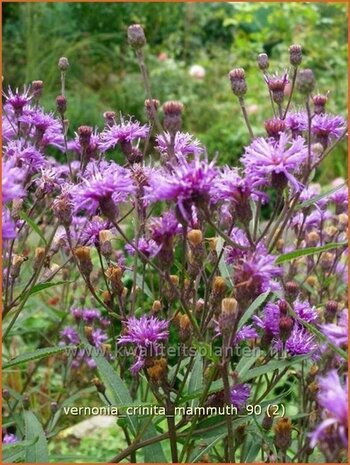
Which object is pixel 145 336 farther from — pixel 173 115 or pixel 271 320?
pixel 173 115

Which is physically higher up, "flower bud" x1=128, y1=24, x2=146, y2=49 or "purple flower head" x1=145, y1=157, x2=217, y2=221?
"flower bud" x1=128, y1=24, x2=146, y2=49

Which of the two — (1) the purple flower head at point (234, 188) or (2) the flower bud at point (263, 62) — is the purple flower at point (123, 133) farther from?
(1) the purple flower head at point (234, 188)

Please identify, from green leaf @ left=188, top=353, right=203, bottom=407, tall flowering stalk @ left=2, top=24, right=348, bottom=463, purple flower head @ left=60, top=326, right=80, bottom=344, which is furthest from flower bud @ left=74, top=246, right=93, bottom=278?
purple flower head @ left=60, top=326, right=80, bottom=344

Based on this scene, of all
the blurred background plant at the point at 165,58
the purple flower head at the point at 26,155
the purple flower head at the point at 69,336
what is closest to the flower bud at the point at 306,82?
the purple flower head at the point at 26,155

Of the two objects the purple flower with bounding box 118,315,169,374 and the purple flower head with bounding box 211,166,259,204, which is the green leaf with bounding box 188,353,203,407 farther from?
the purple flower head with bounding box 211,166,259,204

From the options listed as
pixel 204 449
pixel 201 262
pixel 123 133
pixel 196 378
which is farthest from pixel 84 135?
pixel 204 449

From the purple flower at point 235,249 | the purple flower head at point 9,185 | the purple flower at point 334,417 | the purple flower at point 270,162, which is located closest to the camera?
the purple flower at point 334,417

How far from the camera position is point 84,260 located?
1.11m

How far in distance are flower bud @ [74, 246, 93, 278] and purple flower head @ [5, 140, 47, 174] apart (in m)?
0.18

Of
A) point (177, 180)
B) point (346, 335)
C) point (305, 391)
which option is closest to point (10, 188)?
point (177, 180)

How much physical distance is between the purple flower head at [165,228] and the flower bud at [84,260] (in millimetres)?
216

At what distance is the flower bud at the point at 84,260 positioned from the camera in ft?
3.62

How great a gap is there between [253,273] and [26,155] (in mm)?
524

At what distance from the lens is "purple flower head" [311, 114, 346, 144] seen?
1.14 m
